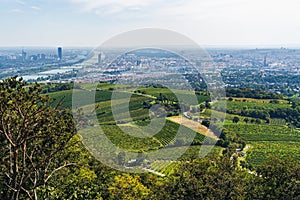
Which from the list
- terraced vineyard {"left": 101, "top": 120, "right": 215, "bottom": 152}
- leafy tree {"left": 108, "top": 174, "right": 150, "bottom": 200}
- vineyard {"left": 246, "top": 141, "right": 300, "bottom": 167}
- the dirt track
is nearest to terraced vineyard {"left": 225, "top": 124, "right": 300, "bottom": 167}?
vineyard {"left": 246, "top": 141, "right": 300, "bottom": 167}

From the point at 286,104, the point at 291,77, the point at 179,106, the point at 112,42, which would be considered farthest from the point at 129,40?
the point at 291,77

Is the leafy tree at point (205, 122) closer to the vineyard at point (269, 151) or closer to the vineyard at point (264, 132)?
the vineyard at point (269, 151)

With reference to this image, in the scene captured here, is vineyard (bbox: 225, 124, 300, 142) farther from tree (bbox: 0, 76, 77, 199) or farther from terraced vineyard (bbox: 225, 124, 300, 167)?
tree (bbox: 0, 76, 77, 199)

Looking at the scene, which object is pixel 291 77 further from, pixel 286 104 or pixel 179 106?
pixel 179 106

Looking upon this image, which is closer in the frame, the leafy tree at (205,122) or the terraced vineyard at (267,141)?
the terraced vineyard at (267,141)

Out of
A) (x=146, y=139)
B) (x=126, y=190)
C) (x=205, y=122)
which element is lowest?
(x=146, y=139)

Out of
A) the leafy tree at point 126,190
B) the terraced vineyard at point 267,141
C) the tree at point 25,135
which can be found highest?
the tree at point 25,135

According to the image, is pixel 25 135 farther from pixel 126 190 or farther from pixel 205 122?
pixel 205 122

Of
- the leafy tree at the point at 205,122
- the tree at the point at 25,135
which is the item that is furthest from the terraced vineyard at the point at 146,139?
the tree at the point at 25,135

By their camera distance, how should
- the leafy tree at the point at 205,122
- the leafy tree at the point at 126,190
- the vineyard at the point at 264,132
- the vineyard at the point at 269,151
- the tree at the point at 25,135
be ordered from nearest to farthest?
the tree at the point at 25,135, the leafy tree at the point at 126,190, the vineyard at the point at 269,151, the leafy tree at the point at 205,122, the vineyard at the point at 264,132

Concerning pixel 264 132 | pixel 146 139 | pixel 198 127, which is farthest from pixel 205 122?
pixel 264 132
